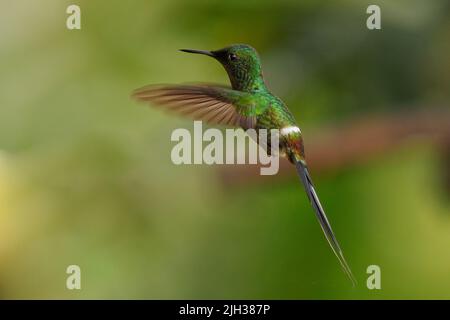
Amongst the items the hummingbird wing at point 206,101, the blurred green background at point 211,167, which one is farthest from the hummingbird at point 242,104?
the blurred green background at point 211,167

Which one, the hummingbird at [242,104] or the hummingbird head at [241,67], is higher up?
the hummingbird head at [241,67]

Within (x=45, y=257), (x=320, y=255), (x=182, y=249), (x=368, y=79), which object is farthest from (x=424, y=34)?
(x=45, y=257)

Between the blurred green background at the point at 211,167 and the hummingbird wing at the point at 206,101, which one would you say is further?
the blurred green background at the point at 211,167

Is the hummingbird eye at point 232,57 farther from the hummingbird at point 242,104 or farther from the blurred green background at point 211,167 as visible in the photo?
the blurred green background at point 211,167

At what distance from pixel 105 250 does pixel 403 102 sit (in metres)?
0.43

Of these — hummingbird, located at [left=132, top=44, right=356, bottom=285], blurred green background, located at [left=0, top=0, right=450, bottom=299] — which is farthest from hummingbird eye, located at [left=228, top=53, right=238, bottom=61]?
blurred green background, located at [left=0, top=0, right=450, bottom=299]

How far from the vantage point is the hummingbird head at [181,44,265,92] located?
653mm

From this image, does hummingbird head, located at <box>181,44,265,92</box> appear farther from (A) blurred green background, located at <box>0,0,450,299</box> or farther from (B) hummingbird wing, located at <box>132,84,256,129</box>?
(A) blurred green background, located at <box>0,0,450,299</box>

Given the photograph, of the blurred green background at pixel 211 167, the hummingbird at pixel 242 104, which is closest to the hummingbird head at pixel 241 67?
the hummingbird at pixel 242 104

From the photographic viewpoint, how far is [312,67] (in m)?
0.92

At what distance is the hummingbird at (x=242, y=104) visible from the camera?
576mm

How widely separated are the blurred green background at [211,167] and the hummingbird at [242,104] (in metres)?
0.18

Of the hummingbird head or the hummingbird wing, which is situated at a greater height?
the hummingbird head

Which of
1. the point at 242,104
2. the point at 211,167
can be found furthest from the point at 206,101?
the point at 211,167
